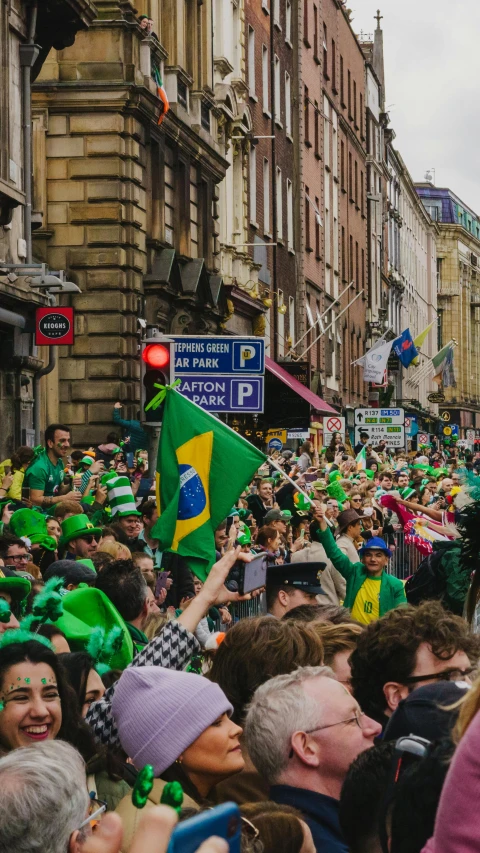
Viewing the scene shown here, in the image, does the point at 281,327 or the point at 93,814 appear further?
the point at 281,327

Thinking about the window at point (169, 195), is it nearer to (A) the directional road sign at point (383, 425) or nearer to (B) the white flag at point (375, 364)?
(A) the directional road sign at point (383, 425)

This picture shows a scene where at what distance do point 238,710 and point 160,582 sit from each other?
444 cm

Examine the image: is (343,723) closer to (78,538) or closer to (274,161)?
(78,538)

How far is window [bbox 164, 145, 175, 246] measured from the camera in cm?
2700

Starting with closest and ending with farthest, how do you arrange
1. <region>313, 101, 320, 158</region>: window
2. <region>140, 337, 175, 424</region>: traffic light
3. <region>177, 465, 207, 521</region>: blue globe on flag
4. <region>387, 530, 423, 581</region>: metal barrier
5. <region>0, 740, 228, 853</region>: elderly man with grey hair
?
<region>0, 740, 228, 853</region>: elderly man with grey hair < <region>177, 465, 207, 521</region>: blue globe on flag < <region>140, 337, 175, 424</region>: traffic light < <region>387, 530, 423, 581</region>: metal barrier < <region>313, 101, 320, 158</region>: window

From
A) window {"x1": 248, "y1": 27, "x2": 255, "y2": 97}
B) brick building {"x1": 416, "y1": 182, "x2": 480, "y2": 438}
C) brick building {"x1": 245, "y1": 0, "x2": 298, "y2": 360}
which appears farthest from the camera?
brick building {"x1": 416, "y1": 182, "x2": 480, "y2": 438}

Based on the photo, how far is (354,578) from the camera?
35.0 ft

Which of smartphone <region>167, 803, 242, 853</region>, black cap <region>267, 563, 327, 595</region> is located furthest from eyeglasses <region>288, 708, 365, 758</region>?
black cap <region>267, 563, 327, 595</region>

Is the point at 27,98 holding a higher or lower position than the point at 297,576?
higher

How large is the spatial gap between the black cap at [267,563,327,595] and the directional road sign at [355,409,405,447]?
81.0 feet

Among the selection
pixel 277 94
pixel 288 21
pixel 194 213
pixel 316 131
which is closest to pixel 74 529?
pixel 194 213

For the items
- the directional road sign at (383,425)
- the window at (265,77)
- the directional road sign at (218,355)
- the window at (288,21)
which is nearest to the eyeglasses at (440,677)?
the directional road sign at (218,355)

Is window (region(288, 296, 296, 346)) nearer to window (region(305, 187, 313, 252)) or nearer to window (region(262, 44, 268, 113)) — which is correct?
window (region(305, 187, 313, 252))

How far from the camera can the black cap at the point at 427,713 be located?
4.50 m
